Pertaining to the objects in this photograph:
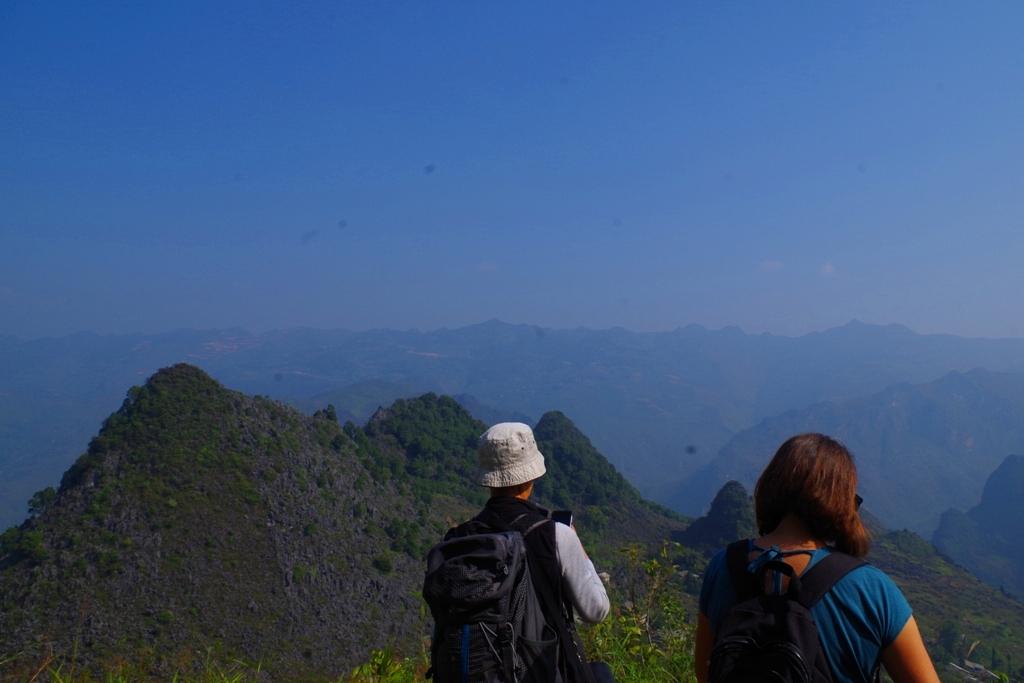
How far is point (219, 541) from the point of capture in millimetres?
27828

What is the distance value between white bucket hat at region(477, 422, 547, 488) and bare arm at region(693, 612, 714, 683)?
78 centimetres

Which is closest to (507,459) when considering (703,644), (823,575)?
(703,644)

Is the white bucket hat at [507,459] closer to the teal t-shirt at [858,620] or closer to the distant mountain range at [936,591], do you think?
the teal t-shirt at [858,620]

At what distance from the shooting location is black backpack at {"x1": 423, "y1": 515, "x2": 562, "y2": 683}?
2.51 metres

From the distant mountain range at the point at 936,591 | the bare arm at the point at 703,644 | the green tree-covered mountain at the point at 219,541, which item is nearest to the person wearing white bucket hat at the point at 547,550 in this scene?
the bare arm at the point at 703,644

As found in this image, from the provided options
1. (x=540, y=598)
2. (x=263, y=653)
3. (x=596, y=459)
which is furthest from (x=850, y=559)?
(x=596, y=459)

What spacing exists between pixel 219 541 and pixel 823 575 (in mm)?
29283

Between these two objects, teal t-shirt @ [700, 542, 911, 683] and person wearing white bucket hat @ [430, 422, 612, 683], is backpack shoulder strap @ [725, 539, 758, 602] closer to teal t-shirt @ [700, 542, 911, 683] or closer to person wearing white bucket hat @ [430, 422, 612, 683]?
teal t-shirt @ [700, 542, 911, 683]

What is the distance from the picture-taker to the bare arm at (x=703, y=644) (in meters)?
2.31

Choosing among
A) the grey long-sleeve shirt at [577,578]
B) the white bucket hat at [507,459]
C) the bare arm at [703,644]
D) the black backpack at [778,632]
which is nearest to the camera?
the black backpack at [778,632]

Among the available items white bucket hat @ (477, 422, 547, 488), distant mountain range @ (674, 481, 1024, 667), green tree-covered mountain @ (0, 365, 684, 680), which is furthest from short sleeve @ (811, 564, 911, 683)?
distant mountain range @ (674, 481, 1024, 667)

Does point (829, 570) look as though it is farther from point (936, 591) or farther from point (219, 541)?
point (936, 591)

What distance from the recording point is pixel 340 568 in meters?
30.3

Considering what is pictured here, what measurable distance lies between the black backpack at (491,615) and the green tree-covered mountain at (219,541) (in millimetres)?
16139
